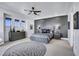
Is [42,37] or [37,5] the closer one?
[37,5]

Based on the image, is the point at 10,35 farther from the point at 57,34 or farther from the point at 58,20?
the point at 58,20

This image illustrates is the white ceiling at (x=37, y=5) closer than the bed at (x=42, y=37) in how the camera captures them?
Yes

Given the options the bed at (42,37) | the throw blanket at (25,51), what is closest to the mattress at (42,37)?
the bed at (42,37)

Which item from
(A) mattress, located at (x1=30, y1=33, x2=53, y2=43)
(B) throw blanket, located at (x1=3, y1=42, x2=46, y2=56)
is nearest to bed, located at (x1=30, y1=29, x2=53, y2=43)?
(A) mattress, located at (x1=30, y1=33, x2=53, y2=43)

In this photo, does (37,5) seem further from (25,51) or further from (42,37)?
(42,37)

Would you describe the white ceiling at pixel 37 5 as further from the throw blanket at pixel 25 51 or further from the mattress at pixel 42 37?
the throw blanket at pixel 25 51

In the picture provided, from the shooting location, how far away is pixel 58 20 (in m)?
5.88

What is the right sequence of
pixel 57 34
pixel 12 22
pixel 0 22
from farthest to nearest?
pixel 57 34, pixel 12 22, pixel 0 22

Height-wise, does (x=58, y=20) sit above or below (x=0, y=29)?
above

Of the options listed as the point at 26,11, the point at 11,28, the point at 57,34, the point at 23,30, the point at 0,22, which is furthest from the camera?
the point at 57,34

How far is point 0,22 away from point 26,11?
1515 millimetres

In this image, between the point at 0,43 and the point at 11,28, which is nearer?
the point at 0,43

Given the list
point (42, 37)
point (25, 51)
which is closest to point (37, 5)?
point (25, 51)

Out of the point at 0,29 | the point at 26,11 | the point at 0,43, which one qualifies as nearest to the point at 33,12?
the point at 26,11
